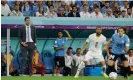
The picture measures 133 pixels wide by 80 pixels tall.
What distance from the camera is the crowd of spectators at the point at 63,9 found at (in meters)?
18.7

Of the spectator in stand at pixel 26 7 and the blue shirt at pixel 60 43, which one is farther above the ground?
the spectator in stand at pixel 26 7

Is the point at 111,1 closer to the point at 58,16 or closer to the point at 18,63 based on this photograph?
the point at 58,16

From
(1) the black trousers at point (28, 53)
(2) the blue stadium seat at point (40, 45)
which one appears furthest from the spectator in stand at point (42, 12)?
(1) the black trousers at point (28, 53)

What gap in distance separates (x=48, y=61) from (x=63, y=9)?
2324mm

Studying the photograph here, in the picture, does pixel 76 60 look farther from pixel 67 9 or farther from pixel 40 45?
pixel 67 9

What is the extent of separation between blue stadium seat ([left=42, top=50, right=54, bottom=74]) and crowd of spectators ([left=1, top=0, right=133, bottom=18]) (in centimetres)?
173

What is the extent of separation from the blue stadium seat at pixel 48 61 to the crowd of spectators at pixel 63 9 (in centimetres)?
173

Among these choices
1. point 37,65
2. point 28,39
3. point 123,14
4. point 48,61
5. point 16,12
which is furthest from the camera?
point 123,14

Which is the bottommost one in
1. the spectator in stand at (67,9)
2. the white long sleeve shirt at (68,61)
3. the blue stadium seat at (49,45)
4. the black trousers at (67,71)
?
the black trousers at (67,71)

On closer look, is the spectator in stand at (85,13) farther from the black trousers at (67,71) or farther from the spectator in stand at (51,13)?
the black trousers at (67,71)

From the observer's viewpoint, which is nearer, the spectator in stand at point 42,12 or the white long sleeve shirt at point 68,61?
the white long sleeve shirt at point 68,61

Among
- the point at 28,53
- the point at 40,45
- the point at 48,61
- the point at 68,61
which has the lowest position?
the point at 48,61

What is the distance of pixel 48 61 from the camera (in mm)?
19188


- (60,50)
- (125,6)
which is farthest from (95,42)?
(125,6)
